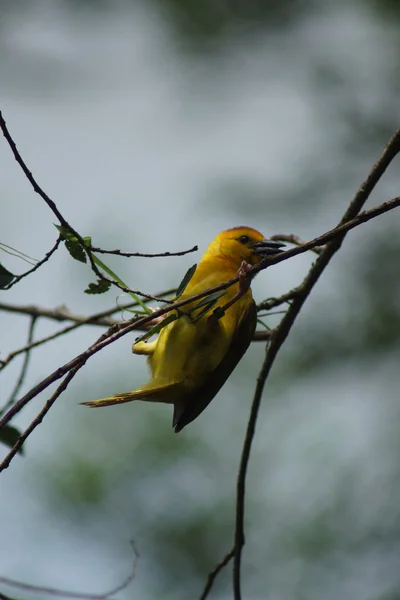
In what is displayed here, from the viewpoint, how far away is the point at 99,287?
279 cm

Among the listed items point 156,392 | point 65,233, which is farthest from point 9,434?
point 65,233

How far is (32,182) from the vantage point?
92.4 inches

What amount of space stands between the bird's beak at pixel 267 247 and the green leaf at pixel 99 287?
1527mm

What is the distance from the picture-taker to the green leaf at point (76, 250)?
2693 mm

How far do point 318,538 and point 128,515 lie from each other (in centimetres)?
187

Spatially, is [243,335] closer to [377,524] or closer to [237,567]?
[237,567]

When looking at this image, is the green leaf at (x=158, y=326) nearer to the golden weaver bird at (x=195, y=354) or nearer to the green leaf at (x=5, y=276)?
the green leaf at (x=5, y=276)

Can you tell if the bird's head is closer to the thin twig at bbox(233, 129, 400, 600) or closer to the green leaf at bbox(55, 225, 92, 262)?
the thin twig at bbox(233, 129, 400, 600)

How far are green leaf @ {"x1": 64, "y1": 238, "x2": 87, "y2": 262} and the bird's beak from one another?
5.35 ft

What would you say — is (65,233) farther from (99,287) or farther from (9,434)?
(9,434)

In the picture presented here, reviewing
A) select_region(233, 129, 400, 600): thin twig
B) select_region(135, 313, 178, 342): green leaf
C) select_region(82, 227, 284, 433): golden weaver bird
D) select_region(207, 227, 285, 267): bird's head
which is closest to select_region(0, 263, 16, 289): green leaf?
select_region(135, 313, 178, 342): green leaf

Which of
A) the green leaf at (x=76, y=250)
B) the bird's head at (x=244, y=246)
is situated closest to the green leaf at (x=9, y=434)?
the green leaf at (x=76, y=250)

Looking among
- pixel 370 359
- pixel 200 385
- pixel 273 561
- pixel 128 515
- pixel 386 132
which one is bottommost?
pixel 200 385

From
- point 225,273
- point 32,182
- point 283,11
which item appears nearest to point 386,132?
point 283,11
